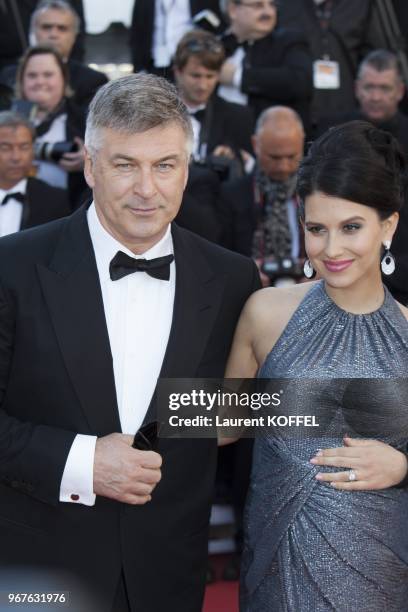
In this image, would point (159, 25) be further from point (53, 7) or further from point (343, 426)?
point (343, 426)

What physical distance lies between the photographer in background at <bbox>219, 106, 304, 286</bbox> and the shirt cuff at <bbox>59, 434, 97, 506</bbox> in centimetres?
234

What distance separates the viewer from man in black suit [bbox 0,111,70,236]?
15.8 feet

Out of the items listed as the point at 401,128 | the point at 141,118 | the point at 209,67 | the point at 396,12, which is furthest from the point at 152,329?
the point at 396,12

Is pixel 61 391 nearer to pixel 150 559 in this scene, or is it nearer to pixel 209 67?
pixel 150 559

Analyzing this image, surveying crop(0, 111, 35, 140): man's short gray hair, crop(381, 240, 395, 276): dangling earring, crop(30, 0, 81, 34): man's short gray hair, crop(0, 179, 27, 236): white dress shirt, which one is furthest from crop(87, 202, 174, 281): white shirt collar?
crop(30, 0, 81, 34): man's short gray hair

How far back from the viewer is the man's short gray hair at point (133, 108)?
93.7 inches

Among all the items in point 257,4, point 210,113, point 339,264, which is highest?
point 257,4

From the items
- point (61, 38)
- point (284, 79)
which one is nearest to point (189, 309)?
point (284, 79)

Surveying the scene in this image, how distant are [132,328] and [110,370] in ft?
0.41

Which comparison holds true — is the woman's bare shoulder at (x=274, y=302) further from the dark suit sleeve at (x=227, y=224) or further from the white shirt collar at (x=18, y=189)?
the white shirt collar at (x=18, y=189)

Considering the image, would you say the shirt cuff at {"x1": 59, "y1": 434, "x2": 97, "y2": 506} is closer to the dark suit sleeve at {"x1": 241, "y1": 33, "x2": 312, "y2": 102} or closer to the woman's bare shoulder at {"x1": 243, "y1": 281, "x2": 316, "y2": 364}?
the woman's bare shoulder at {"x1": 243, "y1": 281, "x2": 316, "y2": 364}

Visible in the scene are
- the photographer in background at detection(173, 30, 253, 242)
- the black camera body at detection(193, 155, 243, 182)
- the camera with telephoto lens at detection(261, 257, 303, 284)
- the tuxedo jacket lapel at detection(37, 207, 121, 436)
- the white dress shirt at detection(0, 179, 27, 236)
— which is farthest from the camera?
the photographer in background at detection(173, 30, 253, 242)

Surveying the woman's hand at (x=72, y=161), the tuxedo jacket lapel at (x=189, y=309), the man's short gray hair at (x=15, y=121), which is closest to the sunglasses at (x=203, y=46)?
the woman's hand at (x=72, y=161)

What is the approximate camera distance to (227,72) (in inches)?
238
